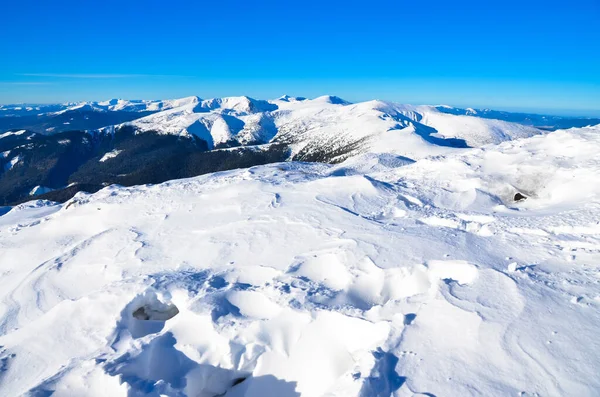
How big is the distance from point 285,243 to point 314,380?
26.1ft

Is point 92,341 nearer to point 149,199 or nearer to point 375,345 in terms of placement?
point 375,345

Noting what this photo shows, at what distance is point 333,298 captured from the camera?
35.0 feet

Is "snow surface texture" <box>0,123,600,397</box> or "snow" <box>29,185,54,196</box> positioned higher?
"snow surface texture" <box>0,123,600,397</box>

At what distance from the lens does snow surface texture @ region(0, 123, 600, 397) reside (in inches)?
300

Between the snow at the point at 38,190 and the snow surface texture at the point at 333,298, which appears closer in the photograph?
the snow surface texture at the point at 333,298

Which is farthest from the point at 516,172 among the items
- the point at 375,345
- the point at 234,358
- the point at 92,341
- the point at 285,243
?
the point at 92,341

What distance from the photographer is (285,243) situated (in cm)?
1571

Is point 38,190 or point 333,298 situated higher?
point 333,298

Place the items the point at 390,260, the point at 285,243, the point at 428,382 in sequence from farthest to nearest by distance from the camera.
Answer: the point at 285,243 < the point at 390,260 < the point at 428,382

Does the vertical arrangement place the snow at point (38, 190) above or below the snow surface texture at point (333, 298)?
below

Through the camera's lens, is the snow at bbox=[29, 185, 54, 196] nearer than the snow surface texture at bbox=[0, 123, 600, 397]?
No

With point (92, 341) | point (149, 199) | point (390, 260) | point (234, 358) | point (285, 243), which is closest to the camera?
point (234, 358)

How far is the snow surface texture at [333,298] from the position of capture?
7625 mm

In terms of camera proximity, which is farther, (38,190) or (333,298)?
(38,190)
